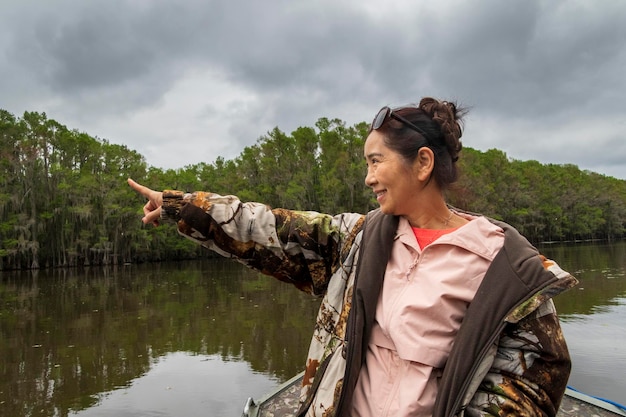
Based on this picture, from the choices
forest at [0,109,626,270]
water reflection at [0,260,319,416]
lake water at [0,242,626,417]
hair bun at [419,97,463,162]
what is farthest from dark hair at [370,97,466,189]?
forest at [0,109,626,270]

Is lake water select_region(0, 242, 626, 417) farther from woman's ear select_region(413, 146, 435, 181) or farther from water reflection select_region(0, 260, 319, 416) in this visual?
woman's ear select_region(413, 146, 435, 181)

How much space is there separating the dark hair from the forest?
2671 centimetres

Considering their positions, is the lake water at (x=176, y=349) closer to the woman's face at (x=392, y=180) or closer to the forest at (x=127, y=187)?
the woman's face at (x=392, y=180)

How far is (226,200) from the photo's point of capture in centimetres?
147

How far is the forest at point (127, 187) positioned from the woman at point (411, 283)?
2658 centimetres

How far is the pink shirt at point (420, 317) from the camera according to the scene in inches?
48.7

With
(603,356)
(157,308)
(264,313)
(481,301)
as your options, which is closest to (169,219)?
(481,301)

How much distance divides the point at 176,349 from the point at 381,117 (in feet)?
27.9

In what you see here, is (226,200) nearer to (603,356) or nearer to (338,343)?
(338,343)

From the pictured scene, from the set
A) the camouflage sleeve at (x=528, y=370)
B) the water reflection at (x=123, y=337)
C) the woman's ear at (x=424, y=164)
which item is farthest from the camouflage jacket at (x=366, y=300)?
the water reflection at (x=123, y=337)

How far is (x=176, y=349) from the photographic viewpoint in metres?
8.91

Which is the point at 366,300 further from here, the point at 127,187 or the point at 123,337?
the point at 127,187

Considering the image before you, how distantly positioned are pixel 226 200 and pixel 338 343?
559 mm

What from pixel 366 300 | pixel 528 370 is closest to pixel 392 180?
pixel 366 300
